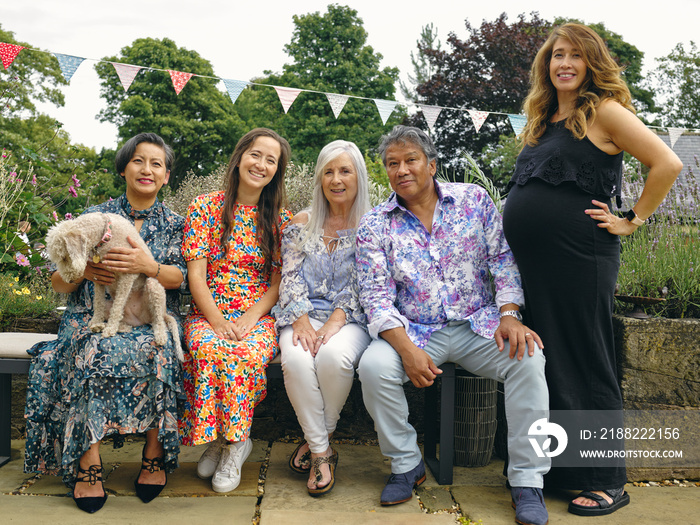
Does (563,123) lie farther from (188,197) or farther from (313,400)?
(188,197)

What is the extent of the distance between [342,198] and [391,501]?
1.63 meters

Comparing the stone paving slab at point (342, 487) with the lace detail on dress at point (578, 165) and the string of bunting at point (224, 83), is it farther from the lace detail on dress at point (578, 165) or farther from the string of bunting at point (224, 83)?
the string of bunting at point (224, 83)

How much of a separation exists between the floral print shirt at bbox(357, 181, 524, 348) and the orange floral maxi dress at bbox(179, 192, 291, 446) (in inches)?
24.6

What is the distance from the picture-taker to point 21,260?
4.71m

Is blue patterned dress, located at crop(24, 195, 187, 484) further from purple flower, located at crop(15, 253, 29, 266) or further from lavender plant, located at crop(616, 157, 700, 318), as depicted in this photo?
lavender plant, located at crop(616, 157, 700, 318)

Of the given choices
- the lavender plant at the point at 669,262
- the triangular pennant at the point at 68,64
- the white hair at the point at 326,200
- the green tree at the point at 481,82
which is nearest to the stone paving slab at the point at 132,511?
the white hair at the point at 326,200

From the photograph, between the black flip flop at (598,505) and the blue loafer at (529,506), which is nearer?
the blue loafer at (529,506)

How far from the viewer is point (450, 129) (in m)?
22.4

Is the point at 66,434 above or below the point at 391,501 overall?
above

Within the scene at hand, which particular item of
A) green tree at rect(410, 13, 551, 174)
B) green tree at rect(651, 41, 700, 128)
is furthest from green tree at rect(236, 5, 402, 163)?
green tree at rect(651, 41, 700, 128)

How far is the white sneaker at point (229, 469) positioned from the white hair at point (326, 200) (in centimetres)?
116

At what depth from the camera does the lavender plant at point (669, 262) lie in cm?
321

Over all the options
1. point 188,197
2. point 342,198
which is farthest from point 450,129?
point 342,198

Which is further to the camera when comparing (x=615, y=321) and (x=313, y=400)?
(x=615, y=321)
